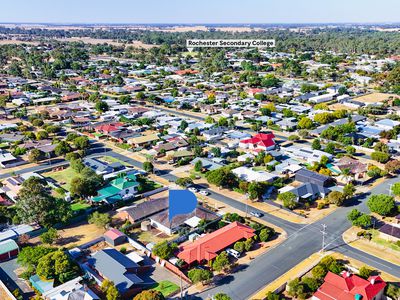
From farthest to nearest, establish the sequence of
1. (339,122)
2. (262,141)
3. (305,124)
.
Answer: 1. (339,122)
2. (305,124)
3. (262,141)

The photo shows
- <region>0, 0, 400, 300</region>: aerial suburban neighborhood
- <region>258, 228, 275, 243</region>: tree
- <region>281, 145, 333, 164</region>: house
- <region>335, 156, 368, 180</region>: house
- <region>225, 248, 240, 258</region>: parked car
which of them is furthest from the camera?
<region>281, 145, 333, 164</region>: house

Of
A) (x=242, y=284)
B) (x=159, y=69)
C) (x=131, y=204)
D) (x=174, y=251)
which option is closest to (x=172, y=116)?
(x=131, y=204)

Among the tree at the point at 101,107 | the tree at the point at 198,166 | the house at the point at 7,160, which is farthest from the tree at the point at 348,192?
the tree at the point at 101,107

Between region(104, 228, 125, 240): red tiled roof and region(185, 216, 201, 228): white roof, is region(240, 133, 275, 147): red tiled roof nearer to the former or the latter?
region(185, 216, 201, 228): white roof

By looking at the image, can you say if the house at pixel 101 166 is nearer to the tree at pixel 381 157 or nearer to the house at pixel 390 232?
the house at pixel 390 232

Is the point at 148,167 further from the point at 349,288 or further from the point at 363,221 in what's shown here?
the point at 349,288

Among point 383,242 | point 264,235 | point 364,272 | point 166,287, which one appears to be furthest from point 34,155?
point 383,242

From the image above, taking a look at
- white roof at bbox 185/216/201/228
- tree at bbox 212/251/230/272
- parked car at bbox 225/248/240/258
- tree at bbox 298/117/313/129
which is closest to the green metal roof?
white roof at bbox 185/216/201/228
